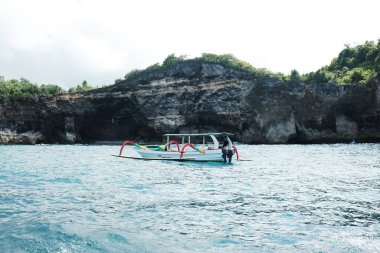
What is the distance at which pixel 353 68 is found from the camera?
104688mm

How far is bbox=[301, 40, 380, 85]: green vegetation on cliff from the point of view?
3273 inches

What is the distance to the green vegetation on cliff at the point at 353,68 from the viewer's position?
8312cm

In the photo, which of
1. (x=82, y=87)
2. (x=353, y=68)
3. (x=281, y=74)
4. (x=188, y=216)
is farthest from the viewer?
(x=82, y=87)

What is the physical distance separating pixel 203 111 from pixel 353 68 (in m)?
49.7

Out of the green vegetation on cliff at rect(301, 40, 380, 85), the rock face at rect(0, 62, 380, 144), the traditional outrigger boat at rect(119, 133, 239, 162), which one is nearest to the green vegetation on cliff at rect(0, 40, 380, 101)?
the green vegetation on cliff at rect(301, 40, 380, 85)

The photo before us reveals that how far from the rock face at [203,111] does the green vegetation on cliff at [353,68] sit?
23.7 ft

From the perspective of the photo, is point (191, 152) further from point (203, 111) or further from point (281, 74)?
point (281, 74)

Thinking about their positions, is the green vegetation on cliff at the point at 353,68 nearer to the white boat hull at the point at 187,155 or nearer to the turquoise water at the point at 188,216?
the white boat hull at the point at 187,155

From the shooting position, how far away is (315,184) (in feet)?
62.8

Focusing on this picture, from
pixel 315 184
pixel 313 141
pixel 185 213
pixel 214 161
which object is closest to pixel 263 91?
pixel 313 141

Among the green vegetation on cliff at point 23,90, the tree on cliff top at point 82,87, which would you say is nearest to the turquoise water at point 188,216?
the green vegetation on cliff at point 23,90

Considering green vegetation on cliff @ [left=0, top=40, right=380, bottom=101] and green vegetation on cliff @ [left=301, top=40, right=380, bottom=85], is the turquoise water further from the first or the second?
green vegetation on cliff @ [left=0, top=40, right=380, bottom=101]

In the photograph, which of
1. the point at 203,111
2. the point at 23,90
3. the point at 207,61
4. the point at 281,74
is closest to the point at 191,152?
the point at 203,111

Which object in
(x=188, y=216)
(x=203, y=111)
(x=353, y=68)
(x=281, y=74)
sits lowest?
(x=188, y=216)
